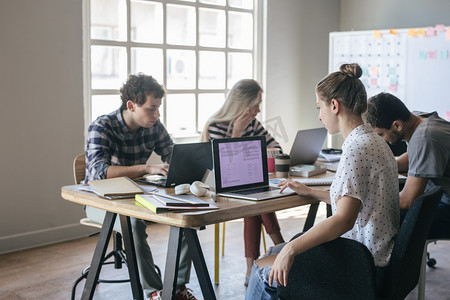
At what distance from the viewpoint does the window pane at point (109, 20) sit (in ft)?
14.2

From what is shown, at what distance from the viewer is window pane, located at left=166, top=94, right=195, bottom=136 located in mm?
4859

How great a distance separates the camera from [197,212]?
6.95ft

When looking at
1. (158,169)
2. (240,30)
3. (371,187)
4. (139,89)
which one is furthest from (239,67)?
(371,187)

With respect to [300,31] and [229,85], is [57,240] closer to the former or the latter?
[229,85]

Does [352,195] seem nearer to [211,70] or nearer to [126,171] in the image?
[126,171]

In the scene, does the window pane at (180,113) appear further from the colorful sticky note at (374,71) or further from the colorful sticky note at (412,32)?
the colorful sticky note at (412,32)

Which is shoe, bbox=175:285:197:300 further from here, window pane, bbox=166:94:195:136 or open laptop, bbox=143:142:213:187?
window pane, bbox=166:94:195:136

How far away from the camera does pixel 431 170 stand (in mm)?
2518

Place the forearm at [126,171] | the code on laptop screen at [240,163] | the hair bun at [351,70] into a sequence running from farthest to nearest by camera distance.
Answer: the forearm at [126,171]
the code on laptop screen at [240,163]
the hair bun at [351,70]

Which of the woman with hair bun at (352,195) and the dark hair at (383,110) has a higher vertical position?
the dark hair at (383,110)

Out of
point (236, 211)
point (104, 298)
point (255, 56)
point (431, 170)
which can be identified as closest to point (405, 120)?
point (431, 170)

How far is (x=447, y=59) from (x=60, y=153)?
3.27 meters

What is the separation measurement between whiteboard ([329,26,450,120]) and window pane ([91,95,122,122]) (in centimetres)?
233

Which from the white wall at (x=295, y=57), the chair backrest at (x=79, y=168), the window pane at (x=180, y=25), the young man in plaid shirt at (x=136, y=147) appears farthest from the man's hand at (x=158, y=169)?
the white wall at (x=295, y=57)
